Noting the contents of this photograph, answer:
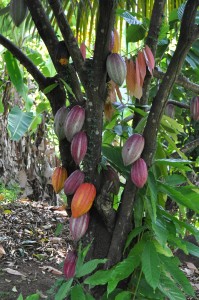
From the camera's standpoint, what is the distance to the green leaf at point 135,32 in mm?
1517

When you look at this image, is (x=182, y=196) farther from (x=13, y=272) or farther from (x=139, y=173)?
(x=13, y=272)

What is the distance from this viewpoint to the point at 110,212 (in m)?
1.37

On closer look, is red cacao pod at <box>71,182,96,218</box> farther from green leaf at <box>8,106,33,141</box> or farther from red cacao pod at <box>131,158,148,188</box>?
green leaf at <box>8,106,33,141</box>

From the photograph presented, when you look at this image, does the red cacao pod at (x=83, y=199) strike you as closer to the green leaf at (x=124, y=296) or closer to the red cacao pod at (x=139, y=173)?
the red cacao pod at (x=139, y=173)

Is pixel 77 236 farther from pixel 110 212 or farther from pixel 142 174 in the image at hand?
pixel 142 174

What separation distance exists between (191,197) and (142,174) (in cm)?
18

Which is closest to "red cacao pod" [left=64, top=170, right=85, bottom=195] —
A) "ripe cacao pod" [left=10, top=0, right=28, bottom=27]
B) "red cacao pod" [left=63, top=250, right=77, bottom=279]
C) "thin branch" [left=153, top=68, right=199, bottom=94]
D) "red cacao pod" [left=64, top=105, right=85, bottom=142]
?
"red cacao pod" [left=64, top=105, right=85, bottom=142]

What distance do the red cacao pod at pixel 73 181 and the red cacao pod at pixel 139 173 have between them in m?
0.17

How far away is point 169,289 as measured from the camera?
125cm


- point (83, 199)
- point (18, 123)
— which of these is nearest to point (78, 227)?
point (83, 199)

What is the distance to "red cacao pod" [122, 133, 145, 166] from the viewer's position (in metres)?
1.27

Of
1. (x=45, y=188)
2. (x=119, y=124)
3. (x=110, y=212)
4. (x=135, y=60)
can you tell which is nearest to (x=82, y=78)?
(x=135, y=60)

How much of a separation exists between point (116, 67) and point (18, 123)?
0.44 meters

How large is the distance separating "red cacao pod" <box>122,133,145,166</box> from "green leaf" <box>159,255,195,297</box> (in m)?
0.31
